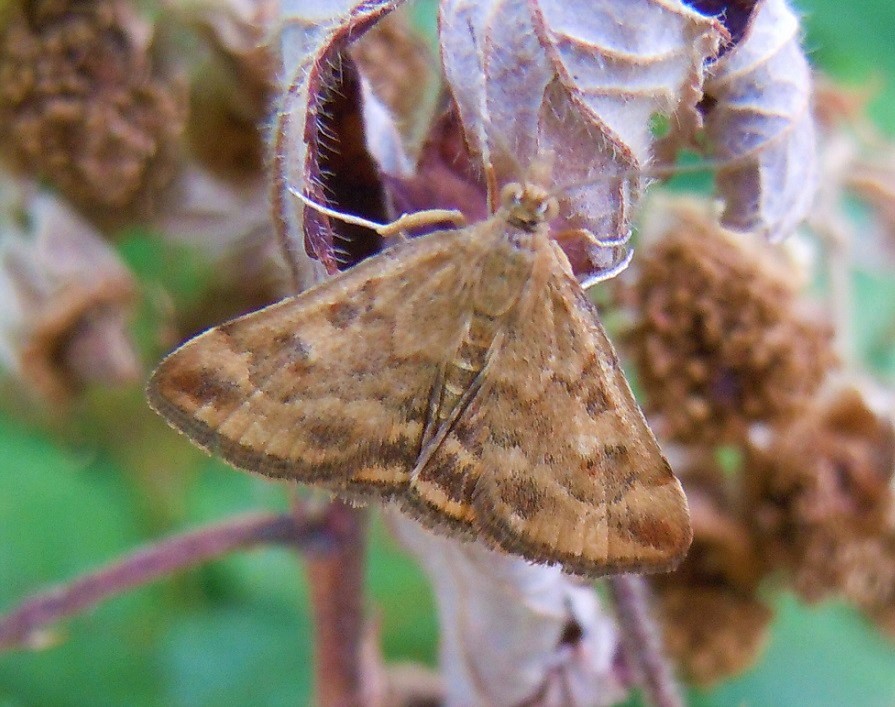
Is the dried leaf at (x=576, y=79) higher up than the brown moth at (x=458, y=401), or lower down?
higher up

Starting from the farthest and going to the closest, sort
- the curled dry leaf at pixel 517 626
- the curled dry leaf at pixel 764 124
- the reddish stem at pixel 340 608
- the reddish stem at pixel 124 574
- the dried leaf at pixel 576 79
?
the reddish stem at pixel 340 608, the reddish stem at pixel 124 574, the curled dry leaf at pixel 517 626, the curled dry leaf at pixel 764 124, the dried leaf at pixel 576 79

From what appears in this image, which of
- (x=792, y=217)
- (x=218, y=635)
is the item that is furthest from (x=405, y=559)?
(x=792, y=217)

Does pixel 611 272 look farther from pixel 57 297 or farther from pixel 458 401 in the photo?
pixel 57 297

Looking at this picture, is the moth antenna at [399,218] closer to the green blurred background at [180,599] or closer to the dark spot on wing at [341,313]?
the dark spot on wing at [341,313]

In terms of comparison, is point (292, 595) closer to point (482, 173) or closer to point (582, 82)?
point (482, 173)

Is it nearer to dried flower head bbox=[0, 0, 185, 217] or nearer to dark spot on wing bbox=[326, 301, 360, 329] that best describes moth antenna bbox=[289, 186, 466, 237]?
dark spot on wing bbox=[326, 301, 360, 329]

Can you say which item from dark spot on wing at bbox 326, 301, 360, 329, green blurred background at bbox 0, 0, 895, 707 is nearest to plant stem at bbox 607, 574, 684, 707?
dark spot on wing at bbox 326, 301, 360, 329

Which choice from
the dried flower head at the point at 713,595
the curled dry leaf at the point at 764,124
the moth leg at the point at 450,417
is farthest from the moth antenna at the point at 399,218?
the dried flower head at the point at 713,595

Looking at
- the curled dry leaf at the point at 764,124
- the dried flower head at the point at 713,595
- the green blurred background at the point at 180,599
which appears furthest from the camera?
the green blurred background at the point at 180,599
